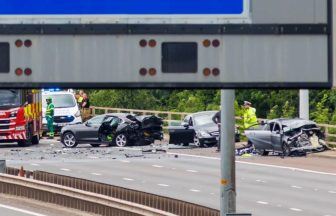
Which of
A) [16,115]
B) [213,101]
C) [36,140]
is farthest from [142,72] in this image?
[213,101]

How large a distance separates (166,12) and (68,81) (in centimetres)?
80

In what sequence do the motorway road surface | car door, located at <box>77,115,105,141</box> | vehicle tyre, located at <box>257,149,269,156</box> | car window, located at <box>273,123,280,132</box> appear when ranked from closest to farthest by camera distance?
the motorway road surface, car window, located at <box>273,123,280,132</box>, vehicle tyre, located at <box>257,149,269,156</box>, car door, located at <box>77,115,105,141</box>

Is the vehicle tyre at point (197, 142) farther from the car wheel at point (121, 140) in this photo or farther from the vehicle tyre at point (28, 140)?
the vehicle tyre at point (28, 140)

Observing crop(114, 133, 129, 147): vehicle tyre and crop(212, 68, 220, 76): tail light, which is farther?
crop(114, 133, 129, 147): vehicle tyre

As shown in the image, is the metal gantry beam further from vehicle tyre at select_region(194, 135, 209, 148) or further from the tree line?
the tree line

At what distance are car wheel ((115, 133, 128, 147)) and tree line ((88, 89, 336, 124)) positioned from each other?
239 inches

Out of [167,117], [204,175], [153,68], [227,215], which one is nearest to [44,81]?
[153,68]

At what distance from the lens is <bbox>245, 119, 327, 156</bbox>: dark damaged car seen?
43969 millimetres

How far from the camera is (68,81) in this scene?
8.55m

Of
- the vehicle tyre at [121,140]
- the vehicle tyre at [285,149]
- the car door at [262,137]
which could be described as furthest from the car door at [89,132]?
the vehicle tyre at [285,149]

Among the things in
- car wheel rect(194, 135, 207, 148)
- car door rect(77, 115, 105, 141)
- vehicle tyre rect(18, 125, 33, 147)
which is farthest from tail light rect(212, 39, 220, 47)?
vehicle tyre rect(18, 125, 33, 147)

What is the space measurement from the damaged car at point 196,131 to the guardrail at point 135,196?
597 inches

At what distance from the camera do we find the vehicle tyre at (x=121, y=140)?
50.8 meters

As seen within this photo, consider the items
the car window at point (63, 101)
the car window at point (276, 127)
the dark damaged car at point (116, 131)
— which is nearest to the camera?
the car window at point (276, 127)
